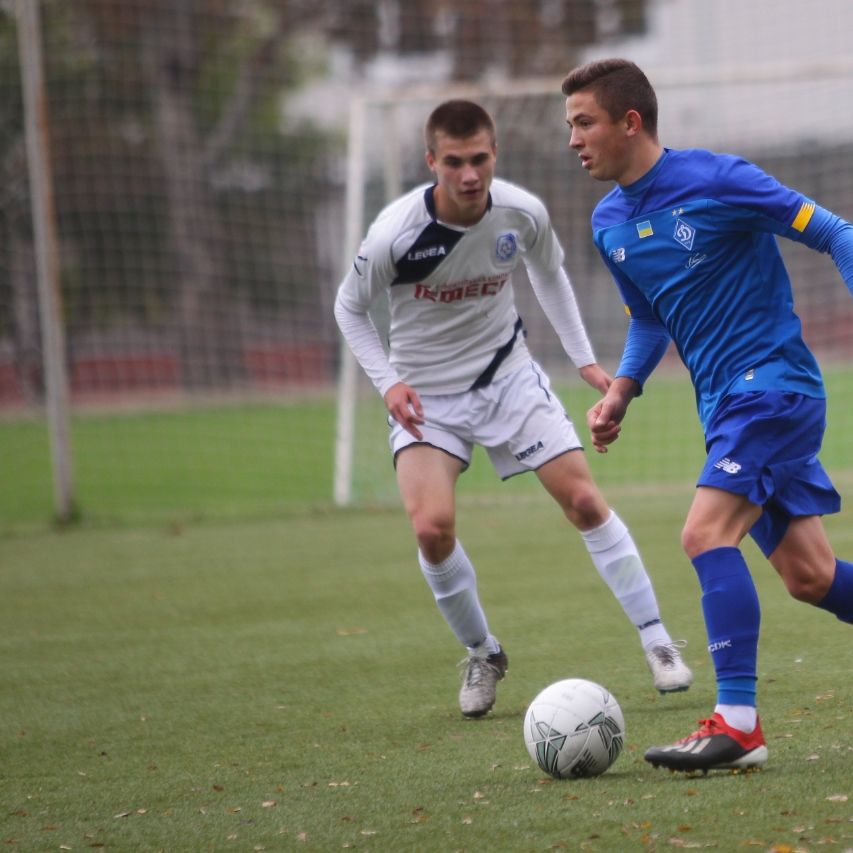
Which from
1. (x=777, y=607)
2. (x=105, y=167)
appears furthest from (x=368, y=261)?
(x=105, y=167)

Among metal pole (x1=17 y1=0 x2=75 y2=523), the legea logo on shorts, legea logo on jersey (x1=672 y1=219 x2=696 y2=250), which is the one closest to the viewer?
legea logo on jersey (x1=672 y1=219 x2=696 y2=250)

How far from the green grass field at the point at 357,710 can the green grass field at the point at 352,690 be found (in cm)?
1

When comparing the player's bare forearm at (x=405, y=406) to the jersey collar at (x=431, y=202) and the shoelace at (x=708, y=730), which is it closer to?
the jersey collar at (x=431, y=202)

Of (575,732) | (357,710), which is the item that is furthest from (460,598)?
(575,732)

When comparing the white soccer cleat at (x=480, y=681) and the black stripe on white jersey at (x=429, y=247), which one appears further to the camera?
the black stripe on white jersey at (x=429, y=247)

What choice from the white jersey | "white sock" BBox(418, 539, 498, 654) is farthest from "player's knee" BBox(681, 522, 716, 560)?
the white jersey

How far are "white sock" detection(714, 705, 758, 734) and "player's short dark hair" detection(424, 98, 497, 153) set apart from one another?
2.27 meters

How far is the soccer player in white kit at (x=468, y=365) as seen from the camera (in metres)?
5.36

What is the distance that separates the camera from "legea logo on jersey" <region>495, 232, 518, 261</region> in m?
5.68

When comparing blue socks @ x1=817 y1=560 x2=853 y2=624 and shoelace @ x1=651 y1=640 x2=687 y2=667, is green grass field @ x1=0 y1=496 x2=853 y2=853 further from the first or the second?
blue socks @ x1=817 y1=560 x2=853 y2=624

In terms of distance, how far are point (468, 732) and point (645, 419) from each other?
12.2 metres

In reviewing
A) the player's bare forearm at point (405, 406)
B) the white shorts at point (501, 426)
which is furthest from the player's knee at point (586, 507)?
the player's bare forearm at point (405, 406)

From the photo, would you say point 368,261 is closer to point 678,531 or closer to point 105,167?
point 678,531

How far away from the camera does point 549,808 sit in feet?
12.5
